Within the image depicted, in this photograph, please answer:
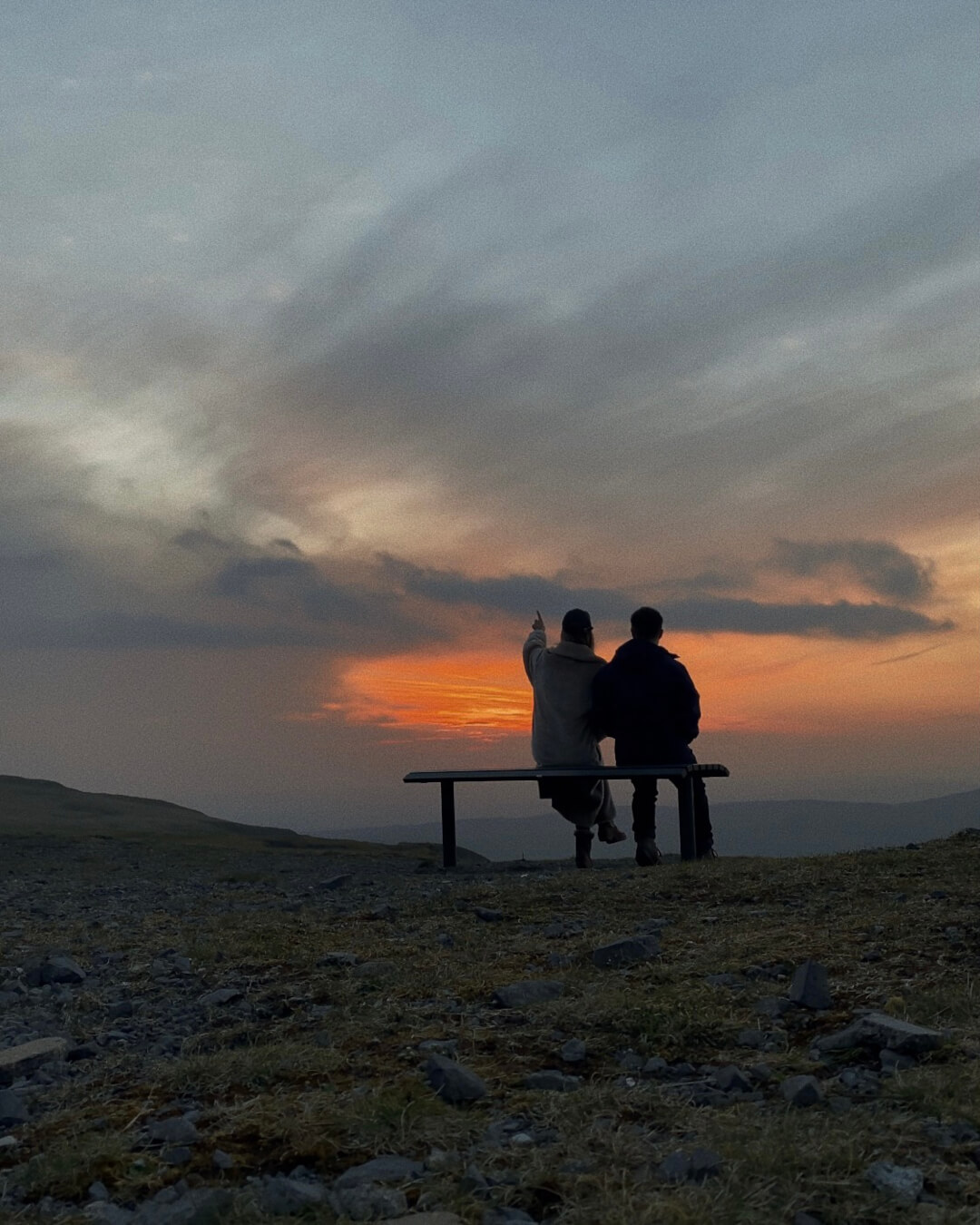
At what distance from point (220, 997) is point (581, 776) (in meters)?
7.32

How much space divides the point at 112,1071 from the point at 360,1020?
1.03 meters

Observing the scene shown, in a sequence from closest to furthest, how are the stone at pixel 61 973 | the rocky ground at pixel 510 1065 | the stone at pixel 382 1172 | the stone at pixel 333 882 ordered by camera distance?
the rocky ground at pixel 510 1065 → the stone at pixel 382 1172 → the stone at pixel 61 973 → the stone at pixel 333 882

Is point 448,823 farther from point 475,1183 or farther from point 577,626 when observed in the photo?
point 475,1183

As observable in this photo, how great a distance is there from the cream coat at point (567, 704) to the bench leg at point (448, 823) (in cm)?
138

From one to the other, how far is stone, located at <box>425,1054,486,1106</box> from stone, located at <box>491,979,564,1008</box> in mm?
1192

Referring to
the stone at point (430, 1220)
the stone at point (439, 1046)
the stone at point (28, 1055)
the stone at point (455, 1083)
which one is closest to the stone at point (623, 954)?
the stone at point (439, 1046)

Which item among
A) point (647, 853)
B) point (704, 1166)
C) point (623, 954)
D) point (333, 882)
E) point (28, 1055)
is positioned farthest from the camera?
point (647, 853)

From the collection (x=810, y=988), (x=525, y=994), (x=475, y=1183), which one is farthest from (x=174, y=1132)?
(x=810, y=988)

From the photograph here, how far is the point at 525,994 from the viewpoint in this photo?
5.17 m

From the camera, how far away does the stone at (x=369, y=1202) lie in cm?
291

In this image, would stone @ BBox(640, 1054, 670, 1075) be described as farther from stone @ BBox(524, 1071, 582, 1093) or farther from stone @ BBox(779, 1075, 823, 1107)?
stone @ BBox(779, 1075, 823, 1107)

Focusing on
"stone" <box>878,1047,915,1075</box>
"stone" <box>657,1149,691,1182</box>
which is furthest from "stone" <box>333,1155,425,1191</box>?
"stone" <box>878,1047,915,1075</box>

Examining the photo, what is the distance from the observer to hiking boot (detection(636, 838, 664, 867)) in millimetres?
12586

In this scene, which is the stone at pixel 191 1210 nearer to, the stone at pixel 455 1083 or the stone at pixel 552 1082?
the stone at pixel 455 1083
